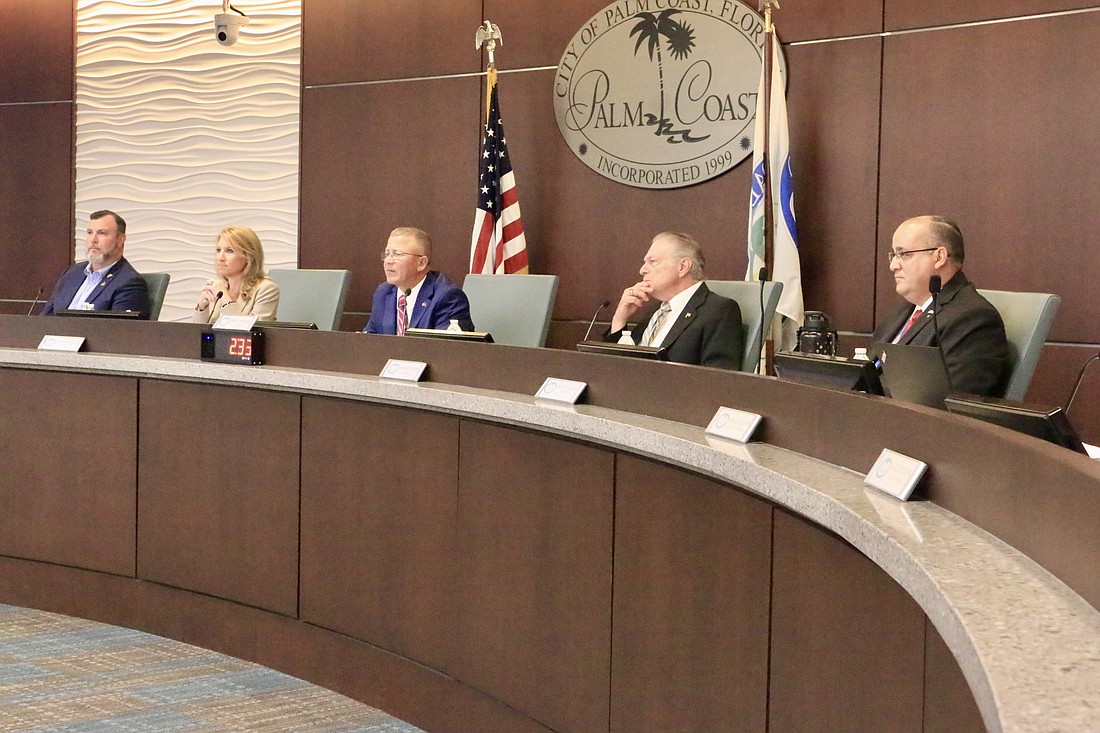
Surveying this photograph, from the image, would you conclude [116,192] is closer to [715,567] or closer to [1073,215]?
[1073,215]

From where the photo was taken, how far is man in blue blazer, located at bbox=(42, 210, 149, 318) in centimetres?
469

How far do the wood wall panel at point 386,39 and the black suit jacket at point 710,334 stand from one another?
2.64 meters

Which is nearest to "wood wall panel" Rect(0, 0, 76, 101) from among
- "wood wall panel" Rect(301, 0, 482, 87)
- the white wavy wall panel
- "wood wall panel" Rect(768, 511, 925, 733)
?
the white wavy wall panel

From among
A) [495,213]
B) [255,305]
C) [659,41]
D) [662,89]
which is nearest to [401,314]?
[255,305]

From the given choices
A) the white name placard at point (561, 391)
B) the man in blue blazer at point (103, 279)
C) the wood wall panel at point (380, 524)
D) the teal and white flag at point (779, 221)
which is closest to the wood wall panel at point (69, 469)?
the wood wall panel at point (380, 524)

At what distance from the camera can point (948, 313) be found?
313cm

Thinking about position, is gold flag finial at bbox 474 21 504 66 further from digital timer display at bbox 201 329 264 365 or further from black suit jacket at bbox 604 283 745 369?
digital timer display at bbox 201 329 264 365

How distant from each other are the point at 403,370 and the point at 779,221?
234cm

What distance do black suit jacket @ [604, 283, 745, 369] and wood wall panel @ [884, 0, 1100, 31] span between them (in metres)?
1.69

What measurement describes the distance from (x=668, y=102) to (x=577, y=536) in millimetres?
3314

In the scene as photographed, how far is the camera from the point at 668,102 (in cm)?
529

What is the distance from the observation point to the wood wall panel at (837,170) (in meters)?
4.79

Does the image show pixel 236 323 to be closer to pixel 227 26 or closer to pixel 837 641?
pixel 837 641

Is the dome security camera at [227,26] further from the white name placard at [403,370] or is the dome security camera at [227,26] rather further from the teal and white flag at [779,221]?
the white name placard at [403,370]
